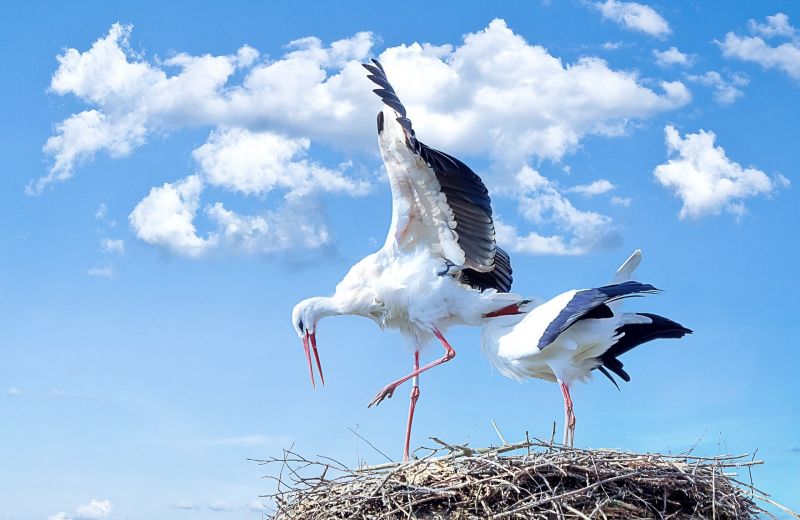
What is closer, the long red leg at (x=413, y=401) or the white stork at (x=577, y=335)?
the white stork at (x=577, y=335)

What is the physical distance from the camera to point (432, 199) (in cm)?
891

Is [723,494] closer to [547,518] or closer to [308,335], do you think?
[547,518]

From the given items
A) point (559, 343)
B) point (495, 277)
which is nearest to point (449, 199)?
point (495, 277)

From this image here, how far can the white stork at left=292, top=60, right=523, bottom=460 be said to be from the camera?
28.7ft

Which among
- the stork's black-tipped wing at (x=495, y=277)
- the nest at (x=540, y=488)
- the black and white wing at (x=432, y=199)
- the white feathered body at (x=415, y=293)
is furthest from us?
the stork's black-tipped wing at (x=495, y=277)

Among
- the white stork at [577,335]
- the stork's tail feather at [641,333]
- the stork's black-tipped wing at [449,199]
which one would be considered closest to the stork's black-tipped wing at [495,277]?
the stork's black-tipped wing at [449,199]

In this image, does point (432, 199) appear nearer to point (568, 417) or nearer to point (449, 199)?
point (449, 199)

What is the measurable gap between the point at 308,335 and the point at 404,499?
302cm

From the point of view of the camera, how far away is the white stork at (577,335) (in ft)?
25.8

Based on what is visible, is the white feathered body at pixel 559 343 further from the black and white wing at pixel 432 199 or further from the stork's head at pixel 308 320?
the stork's head at pixel 308 320

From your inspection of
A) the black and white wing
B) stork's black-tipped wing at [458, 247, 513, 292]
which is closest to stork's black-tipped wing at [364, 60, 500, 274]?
the black and white wing

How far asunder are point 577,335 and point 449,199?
63.0 inches

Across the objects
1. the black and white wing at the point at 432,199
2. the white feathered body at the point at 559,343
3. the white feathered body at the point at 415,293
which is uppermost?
the black and white wing at the point at 432,199

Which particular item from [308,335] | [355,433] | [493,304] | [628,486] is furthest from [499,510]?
→ [308,335]
